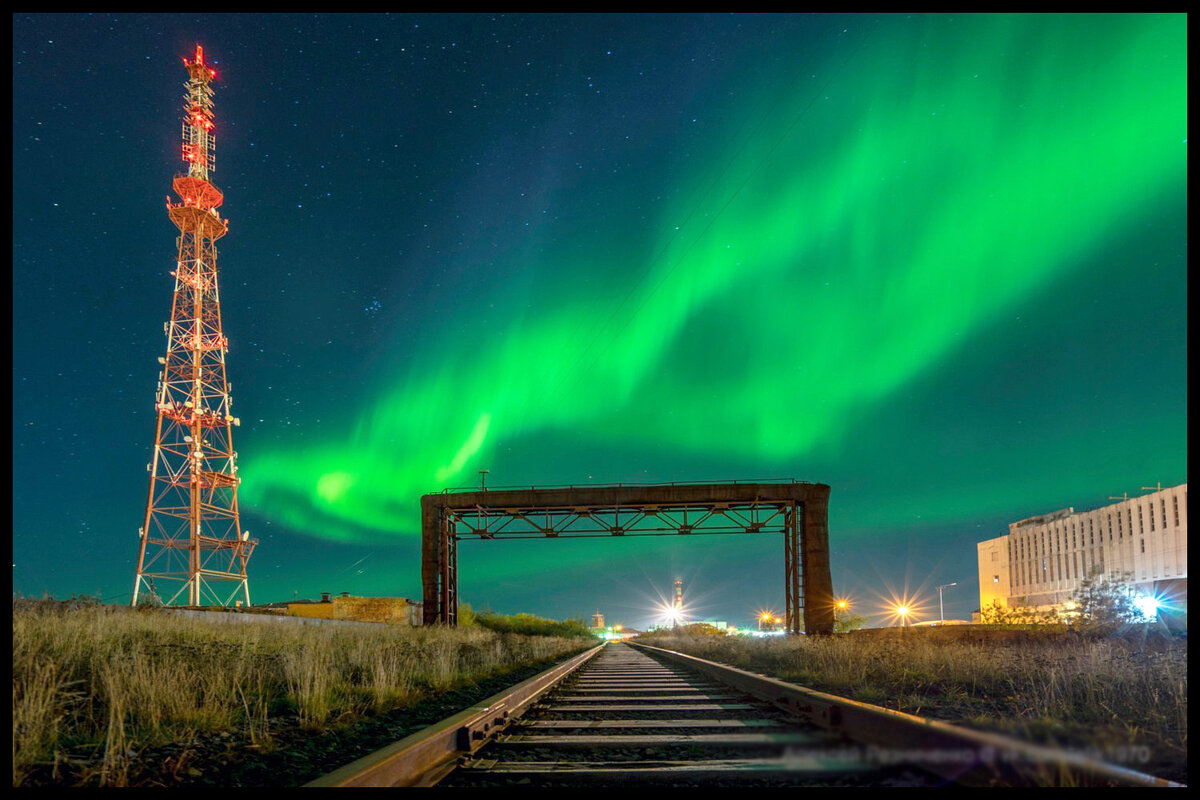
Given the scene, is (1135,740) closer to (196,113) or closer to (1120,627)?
(1120,627)

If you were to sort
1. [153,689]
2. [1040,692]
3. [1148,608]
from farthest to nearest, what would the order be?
[1148,608]
[1040,692]
[153,689]

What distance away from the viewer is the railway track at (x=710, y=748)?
2461 mm

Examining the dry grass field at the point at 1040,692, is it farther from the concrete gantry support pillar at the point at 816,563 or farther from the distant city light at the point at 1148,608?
the concrete gantry support pillar at the point at 816,563

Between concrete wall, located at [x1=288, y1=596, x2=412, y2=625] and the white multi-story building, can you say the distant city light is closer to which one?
the white multi-story building

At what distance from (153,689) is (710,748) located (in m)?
4.26

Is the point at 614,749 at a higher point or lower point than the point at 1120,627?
higher

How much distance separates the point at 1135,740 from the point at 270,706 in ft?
22.6

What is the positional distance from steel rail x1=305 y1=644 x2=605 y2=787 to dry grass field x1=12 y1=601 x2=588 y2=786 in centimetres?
119

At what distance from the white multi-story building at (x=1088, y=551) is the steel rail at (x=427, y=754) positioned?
7203cm

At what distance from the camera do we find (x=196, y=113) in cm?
4309

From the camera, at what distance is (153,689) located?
241 inches

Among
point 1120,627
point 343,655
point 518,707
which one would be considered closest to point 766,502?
point 1120,627

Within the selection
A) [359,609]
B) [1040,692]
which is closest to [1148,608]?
[359,609]

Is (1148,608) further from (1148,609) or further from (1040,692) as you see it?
(1040,692)
